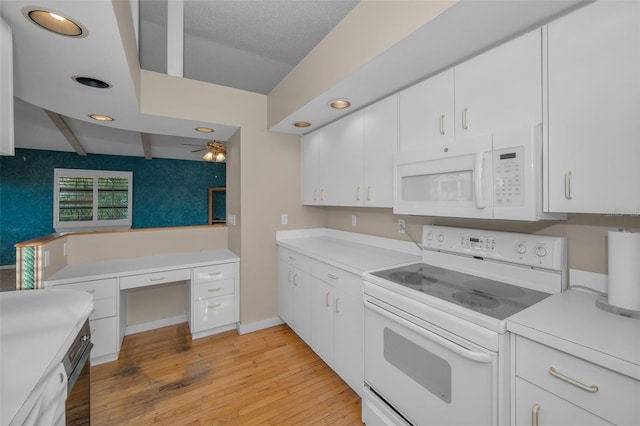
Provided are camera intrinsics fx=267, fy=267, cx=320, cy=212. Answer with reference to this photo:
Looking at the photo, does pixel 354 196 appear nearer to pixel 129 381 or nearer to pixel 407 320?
pixel 407 320

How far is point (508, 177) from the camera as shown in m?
1.26

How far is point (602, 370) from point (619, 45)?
1.12m

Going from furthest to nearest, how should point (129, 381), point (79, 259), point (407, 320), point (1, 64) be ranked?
point (79, 259) < point (129, 381) < point (407, 320) < point (1, 64)

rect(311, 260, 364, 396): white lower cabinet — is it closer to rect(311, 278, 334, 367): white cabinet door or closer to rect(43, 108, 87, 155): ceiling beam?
rect(311, 278, 334, 367): white cabinet door

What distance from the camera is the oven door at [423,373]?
1.09 m

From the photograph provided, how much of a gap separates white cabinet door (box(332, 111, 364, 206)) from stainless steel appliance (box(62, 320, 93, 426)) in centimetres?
188

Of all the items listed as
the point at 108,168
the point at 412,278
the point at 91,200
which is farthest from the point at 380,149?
the point at 91,200

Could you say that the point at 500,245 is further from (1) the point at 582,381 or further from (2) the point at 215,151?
(2) the point at 215,151

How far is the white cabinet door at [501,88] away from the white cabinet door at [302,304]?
172 centimetres

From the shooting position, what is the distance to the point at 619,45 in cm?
97

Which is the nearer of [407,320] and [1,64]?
Result: [1,64]

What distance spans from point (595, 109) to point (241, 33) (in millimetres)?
2521

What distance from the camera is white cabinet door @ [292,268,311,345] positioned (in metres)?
2.42

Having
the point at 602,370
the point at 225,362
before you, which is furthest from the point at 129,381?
the point at 602,370
